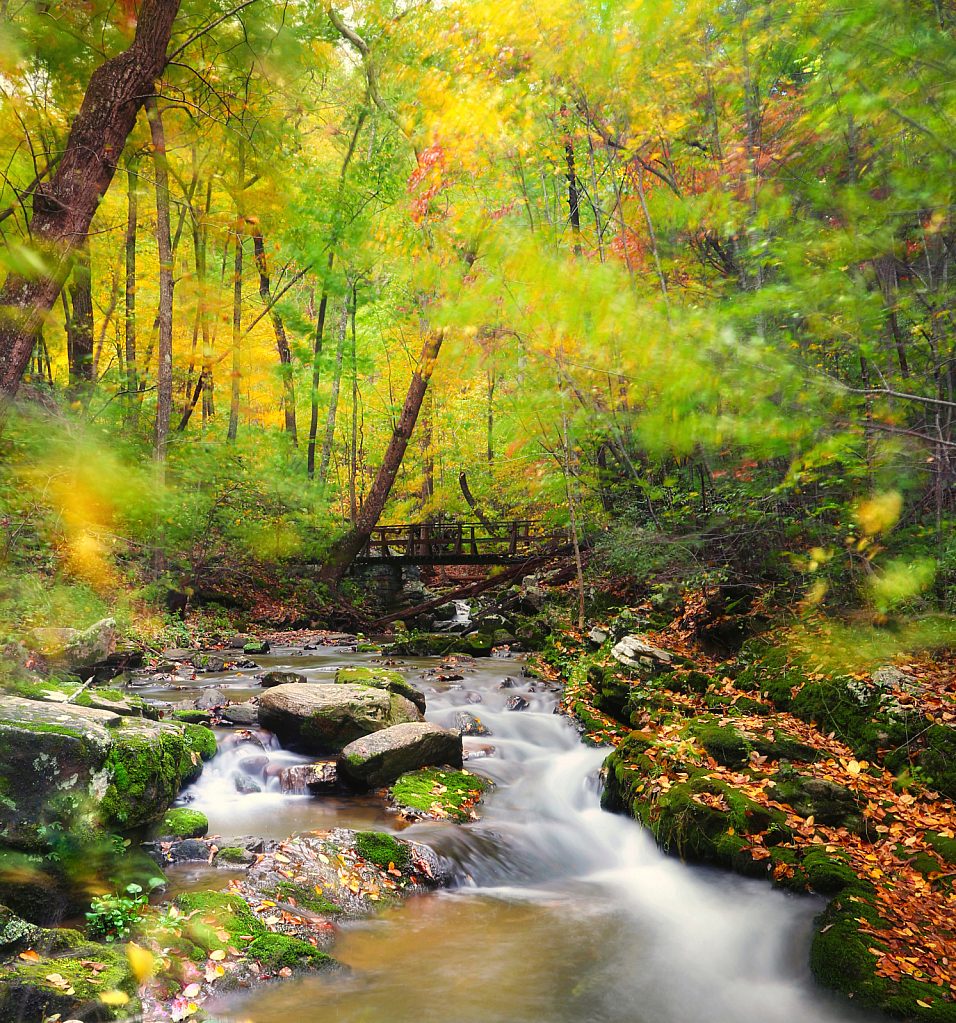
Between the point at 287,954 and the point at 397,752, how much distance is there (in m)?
3.02

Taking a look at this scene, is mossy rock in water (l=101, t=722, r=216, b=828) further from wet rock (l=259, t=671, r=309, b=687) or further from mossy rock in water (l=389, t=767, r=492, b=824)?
wet rock (l=259, t=671, r=309, b=687)

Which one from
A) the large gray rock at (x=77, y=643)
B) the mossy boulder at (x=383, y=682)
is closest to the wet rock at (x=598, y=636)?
the mossy boulder at (x=383, y=682)

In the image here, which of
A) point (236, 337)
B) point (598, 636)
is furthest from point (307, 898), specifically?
point (236, 337)

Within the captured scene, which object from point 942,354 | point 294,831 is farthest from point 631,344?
point 294,831

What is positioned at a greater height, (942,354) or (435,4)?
(435,4)

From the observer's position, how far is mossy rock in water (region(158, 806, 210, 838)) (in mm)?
5277

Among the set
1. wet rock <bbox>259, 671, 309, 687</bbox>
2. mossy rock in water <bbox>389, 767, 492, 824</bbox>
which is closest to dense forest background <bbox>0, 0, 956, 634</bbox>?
wet rock <bbox>259, 671, 309, 687</bbox>

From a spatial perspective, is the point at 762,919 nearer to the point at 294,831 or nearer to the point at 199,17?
the point at 294,831

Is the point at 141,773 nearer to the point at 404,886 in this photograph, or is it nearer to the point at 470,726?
the point at 404,886

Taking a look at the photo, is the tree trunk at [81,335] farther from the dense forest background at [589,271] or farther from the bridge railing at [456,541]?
the bridge railing at [456,541]

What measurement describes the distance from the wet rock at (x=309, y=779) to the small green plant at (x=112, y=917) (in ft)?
9.36

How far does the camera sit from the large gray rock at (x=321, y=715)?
24.5 ft

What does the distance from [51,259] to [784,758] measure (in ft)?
23.9

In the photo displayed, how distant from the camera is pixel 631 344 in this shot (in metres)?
4.82
